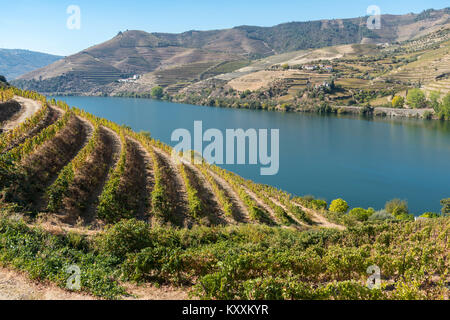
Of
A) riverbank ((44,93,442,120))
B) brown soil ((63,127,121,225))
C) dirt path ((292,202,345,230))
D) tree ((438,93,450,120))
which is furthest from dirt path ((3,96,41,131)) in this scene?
tree ((438,93,450,120))

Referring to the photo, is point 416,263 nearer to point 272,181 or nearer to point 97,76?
point 272,181

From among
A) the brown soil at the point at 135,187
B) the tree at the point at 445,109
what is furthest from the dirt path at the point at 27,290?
the tree at the point at 445,109

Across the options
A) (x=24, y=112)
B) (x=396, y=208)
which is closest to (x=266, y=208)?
(x=396, y=208)

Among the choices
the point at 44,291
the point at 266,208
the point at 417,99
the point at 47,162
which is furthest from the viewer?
the point at 417,99

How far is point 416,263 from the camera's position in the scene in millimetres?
8211

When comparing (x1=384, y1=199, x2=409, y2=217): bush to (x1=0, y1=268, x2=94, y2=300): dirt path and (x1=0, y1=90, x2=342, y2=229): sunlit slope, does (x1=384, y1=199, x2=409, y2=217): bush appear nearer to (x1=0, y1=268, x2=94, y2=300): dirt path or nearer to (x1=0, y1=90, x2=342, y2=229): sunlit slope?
(x1=0, y1=90, x2=342, y2=229): sunlit slope

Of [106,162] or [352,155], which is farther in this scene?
[352,155]

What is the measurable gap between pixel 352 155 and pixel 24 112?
41.3 metres

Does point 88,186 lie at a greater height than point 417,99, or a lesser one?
lesser

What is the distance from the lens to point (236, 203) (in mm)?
18469

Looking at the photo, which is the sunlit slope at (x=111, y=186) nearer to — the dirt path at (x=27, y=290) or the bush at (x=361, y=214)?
the bush at (x=361, y=214)

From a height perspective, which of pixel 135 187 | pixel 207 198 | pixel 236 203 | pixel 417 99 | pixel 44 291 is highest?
pixel 417 99

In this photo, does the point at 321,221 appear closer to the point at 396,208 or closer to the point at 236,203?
the point at 236,203

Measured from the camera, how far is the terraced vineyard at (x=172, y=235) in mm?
6383
